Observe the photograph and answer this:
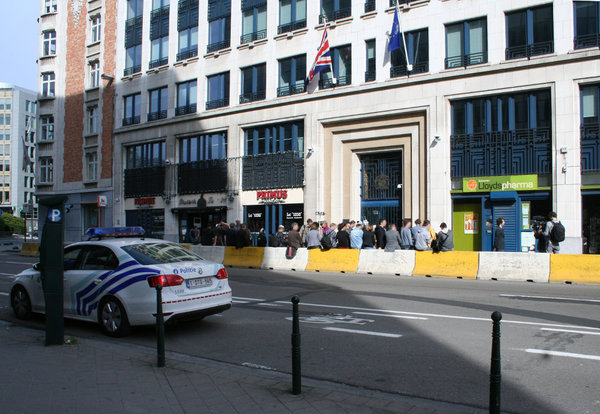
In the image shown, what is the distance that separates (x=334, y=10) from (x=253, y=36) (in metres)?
5.33

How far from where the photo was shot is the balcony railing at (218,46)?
2925cm

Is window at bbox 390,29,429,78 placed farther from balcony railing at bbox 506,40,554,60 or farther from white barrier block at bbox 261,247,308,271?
white barrier block at bbox 261,247,308,271

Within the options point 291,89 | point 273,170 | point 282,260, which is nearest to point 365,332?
point 282,260

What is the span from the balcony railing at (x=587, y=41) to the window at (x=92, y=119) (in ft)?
99.6

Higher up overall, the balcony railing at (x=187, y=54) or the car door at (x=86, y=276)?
the balcony railing at (x=187, y=54)

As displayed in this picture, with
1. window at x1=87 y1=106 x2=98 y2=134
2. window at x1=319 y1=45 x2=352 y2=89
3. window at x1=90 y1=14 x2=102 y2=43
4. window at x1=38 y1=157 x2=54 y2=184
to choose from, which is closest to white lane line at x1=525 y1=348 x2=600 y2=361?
window at x1=319 y1=45 x2=352 y2=89

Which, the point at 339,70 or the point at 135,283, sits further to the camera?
the point at 339,70

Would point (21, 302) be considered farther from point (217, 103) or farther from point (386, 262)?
point (217, 103)

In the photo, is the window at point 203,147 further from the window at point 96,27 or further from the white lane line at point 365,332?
the white lane line at point 365,332

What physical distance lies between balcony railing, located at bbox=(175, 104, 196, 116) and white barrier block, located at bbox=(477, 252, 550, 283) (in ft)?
69.2

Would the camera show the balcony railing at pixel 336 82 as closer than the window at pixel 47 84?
Yes

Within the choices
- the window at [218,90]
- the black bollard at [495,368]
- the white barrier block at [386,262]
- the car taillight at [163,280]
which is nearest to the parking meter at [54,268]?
the car taillight at [163,280]

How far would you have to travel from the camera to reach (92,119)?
119 ft

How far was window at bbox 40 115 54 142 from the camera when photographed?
38375 mm
